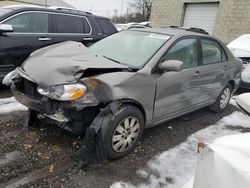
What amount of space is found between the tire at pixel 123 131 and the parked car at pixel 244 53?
4232 mm

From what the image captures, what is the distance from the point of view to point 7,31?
4.46 meters

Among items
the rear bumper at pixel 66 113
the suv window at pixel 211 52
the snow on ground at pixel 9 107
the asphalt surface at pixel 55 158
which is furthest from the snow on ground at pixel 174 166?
the snow on ground at pixel 9 107

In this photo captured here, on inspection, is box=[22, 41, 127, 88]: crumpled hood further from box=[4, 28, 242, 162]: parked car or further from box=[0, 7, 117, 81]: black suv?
box=[0, 7, 117, 81]: black suv

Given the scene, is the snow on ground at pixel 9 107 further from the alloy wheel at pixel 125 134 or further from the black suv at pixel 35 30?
the alloy wheel at pixel 125 134

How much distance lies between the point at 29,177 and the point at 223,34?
1171 centimetres

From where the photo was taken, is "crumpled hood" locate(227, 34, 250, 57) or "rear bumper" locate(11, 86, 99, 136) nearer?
"rear bumper" locate(11, 86, 99, 136)

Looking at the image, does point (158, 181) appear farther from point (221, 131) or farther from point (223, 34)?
point (223, 34)

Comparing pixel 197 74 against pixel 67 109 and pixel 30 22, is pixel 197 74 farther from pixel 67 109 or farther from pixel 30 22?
pixel 30 22

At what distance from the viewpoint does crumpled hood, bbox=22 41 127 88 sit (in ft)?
8.20

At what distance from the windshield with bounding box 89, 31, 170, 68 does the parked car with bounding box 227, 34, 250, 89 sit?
365cm

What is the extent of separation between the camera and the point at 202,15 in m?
12.6

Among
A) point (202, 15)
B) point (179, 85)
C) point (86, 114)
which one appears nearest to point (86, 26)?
point (179, 85)

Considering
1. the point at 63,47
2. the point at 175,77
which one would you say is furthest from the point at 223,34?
the point at 63,47

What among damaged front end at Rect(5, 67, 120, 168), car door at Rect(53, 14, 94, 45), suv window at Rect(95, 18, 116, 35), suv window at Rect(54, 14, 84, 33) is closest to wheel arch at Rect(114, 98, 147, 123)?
damaged front end at Rect(5, 67, 120, 168)
